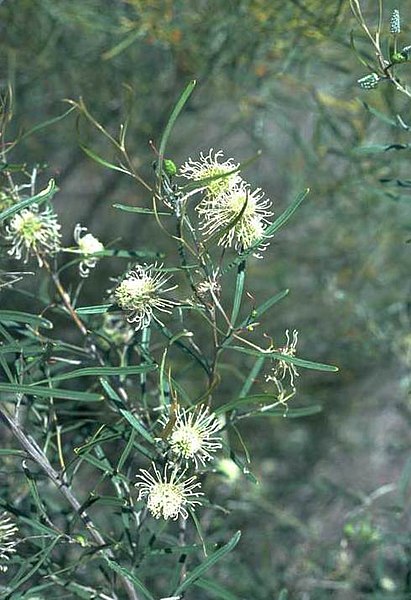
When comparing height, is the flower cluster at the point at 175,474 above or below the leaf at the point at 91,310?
below

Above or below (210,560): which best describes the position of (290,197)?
below

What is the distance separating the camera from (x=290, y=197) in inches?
38.9

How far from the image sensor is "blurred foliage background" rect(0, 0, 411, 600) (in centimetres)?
75

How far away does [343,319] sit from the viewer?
1.00 metres

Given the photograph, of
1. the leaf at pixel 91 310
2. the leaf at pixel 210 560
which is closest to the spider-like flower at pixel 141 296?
the leaf at pixel 91 310

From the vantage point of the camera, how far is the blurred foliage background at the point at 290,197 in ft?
2.48

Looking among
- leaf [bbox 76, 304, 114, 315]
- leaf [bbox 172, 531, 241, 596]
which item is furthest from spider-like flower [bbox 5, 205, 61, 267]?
leaf [bbox 172, 531, 241, 596]

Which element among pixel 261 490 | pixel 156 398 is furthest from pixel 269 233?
pixel 261 490

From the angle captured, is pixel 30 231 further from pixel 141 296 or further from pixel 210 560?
pixel 210 560

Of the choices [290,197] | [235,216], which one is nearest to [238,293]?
[235,216]

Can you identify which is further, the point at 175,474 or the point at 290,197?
the point at 290,197

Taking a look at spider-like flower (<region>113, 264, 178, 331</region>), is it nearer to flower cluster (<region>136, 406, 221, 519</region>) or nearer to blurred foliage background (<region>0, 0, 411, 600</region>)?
flower cluster (<region>136, 406, 221, 519</region>)

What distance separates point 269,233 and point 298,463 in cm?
75

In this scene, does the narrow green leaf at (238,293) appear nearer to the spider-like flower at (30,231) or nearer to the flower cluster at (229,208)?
the flower cluster at (229,208)
